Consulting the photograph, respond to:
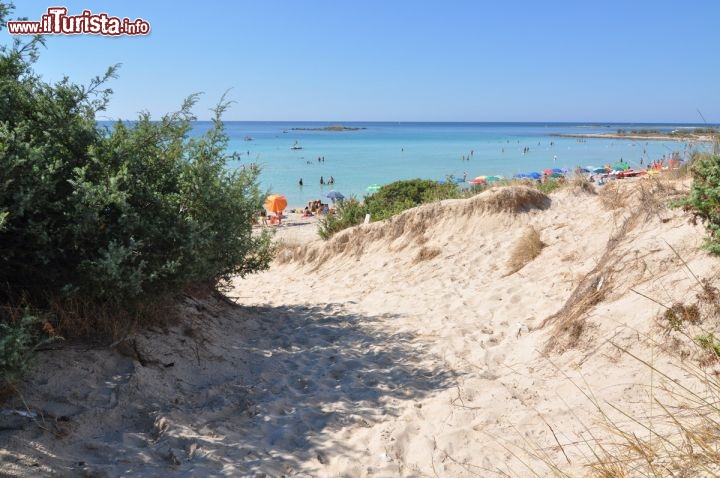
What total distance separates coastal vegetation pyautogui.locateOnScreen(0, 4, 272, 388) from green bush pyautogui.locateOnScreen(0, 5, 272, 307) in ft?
0.04

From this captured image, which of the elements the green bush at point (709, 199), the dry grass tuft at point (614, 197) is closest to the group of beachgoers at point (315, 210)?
the dry grass tuft at point (614, 197)

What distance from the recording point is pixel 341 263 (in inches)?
467

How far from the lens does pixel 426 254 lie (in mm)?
10219

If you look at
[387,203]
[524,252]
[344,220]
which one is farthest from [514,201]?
[344,220]

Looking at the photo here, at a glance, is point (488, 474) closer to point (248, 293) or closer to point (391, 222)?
point (248, 293)

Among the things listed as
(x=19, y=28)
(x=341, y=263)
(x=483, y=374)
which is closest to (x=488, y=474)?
(x=483, y=374)

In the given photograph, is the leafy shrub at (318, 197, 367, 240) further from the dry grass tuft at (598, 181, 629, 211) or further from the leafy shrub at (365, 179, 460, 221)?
the dry grass tuft at (598, 181, 629, 211)

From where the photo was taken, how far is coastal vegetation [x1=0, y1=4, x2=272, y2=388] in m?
4.03

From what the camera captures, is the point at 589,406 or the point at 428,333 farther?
the point at 428,333

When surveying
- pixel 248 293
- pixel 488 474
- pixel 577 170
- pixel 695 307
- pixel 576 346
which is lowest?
pixel 248 293

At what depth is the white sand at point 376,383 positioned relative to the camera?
358 centimetres

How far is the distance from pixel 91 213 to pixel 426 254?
6962 mm

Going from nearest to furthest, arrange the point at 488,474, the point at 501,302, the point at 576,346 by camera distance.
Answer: the point at 488,474 < the point at 576,346 < the point at 501,302

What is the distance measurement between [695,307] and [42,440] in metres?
4.95
